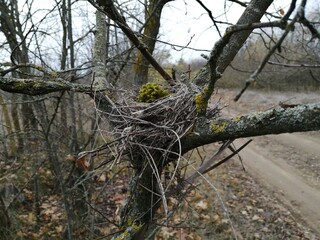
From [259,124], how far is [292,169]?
28.5ft

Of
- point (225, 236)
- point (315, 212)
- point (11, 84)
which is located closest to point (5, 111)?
point (225, 236)

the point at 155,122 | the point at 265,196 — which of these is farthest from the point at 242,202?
the point at 155,122

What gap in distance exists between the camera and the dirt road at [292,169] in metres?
7.31

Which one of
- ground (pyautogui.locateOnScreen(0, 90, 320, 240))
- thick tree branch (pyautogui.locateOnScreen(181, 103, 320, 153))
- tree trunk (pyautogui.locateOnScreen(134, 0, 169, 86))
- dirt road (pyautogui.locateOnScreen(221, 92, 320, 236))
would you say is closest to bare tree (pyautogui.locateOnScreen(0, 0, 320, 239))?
thick tree branch (pyautogui.locateOnScreen(181, 103, 320, 153))

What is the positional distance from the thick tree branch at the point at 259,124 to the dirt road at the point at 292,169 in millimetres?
5956

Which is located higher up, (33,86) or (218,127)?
(33,86)

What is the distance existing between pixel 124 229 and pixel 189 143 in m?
0.75

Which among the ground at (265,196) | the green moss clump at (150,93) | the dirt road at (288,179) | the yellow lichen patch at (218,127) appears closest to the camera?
the yellow lichen patch at (218,127)

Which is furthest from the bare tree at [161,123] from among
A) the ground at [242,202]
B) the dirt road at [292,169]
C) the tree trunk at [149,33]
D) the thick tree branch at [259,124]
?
the dirt road at [292,169]

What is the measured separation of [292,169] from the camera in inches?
364

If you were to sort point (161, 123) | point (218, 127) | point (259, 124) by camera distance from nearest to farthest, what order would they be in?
point (259, 124), point (218, 127), point (161, 123)

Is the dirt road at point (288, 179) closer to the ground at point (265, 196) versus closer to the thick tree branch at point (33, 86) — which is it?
the ground at point (265, 196)

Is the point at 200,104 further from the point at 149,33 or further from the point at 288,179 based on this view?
the point at 288,179

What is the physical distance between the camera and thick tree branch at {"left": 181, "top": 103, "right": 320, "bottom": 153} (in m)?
1.27
